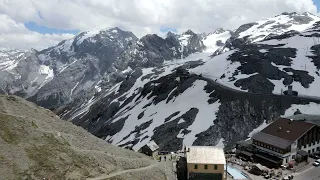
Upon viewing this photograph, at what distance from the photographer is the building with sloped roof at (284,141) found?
75375 millimetres

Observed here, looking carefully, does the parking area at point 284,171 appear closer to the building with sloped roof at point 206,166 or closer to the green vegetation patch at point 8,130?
the building with sloped roof at point 206,166

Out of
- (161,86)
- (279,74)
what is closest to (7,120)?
(161,86)

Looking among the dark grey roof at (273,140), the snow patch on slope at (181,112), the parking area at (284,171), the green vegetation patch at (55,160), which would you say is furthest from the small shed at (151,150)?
the snow patch on slope at (181,112)

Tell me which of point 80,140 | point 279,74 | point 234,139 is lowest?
point 234,139

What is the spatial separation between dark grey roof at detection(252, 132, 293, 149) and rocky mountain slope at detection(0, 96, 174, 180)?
104 feet

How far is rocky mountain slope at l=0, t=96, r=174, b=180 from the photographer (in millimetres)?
47941

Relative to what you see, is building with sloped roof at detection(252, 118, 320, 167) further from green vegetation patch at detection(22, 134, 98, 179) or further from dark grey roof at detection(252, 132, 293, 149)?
green vegetation patch at detection(22, 134, 98, 179)

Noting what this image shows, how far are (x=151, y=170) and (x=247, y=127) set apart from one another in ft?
240

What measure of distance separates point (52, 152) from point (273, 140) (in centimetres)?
5128

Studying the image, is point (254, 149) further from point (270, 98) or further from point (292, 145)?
point (270, 98)

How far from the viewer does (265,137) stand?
263 feet

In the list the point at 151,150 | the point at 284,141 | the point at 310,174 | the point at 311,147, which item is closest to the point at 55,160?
the point at 151,150

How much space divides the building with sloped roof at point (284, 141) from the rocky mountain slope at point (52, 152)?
102ft

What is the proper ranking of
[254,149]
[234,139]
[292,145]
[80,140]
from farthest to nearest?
[234,139]
[254,149]
[292,145]
[80,140]
